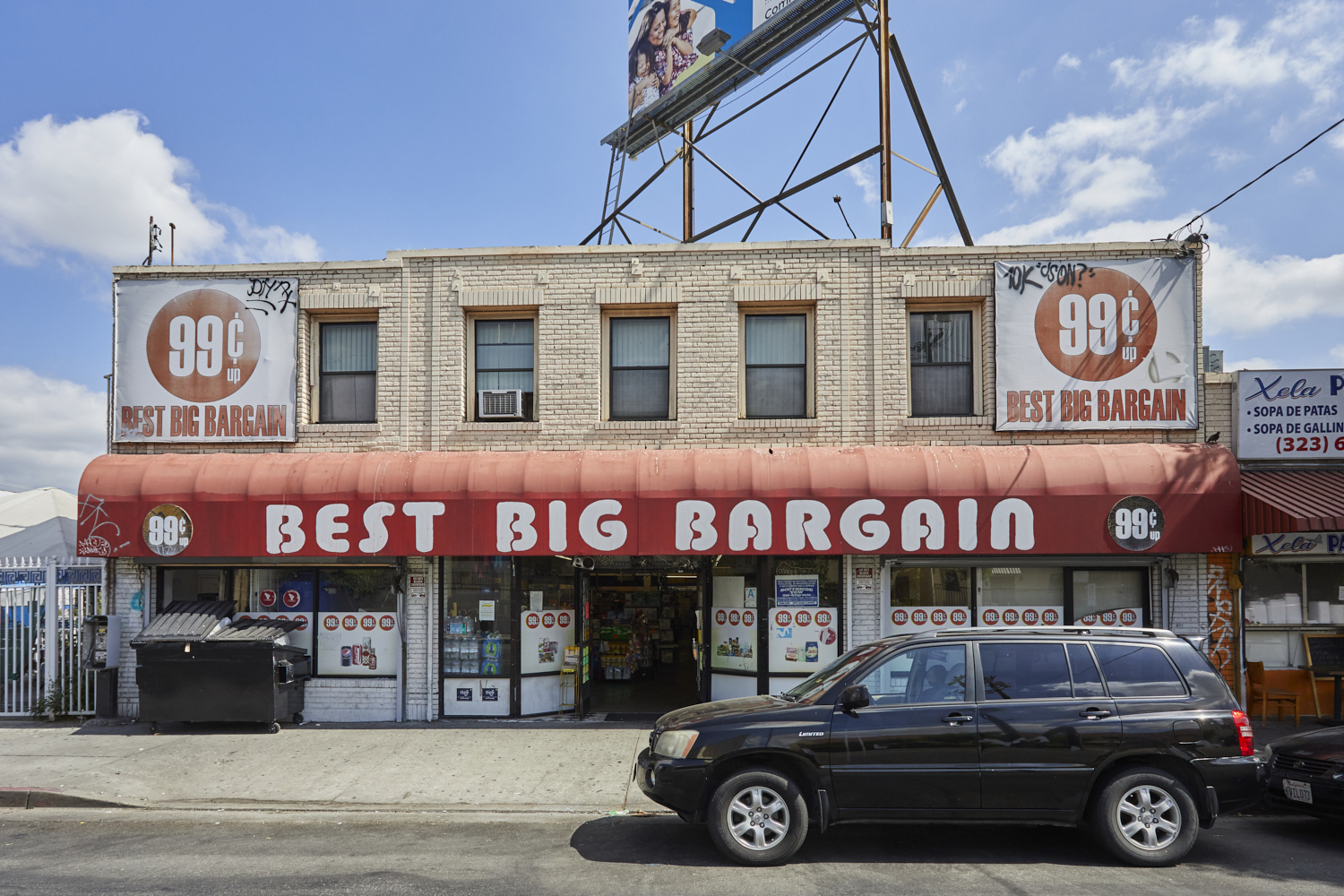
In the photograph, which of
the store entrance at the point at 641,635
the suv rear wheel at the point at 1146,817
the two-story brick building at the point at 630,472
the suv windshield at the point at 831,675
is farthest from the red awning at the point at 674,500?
the suv rear wheel at the point at 1146,817

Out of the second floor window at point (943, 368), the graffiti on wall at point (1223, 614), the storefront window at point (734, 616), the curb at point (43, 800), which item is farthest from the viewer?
the second floor window at point (943, 368)

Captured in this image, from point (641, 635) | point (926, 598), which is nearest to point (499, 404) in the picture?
point (641, 635)

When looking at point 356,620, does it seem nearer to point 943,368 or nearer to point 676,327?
point 676,327

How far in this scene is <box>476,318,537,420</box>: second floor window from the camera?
1184 cm

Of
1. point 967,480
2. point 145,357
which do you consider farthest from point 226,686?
point 967,480

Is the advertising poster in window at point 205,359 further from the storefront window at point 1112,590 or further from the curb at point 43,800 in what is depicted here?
the storefront window at point 1112,590

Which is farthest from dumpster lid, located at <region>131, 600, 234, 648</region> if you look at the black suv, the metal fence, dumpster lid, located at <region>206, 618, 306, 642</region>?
the black suv

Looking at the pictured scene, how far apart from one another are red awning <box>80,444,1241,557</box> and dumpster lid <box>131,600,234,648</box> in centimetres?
81

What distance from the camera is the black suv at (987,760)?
239 inches

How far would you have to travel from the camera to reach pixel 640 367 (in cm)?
1178

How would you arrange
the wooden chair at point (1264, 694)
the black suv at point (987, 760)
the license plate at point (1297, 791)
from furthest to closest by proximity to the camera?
1. the wooden chair at point (1264, 694)
2. the license plate at point (1297, 791)
3. the black suv at point (987, 760)

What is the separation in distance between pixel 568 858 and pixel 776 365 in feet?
24.0

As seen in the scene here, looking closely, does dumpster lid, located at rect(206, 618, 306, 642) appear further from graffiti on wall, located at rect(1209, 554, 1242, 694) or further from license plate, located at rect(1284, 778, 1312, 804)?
graffiti on wall, located at rect(1209, 554, 1242, 694)

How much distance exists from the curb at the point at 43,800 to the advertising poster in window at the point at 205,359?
5101 millimetres
